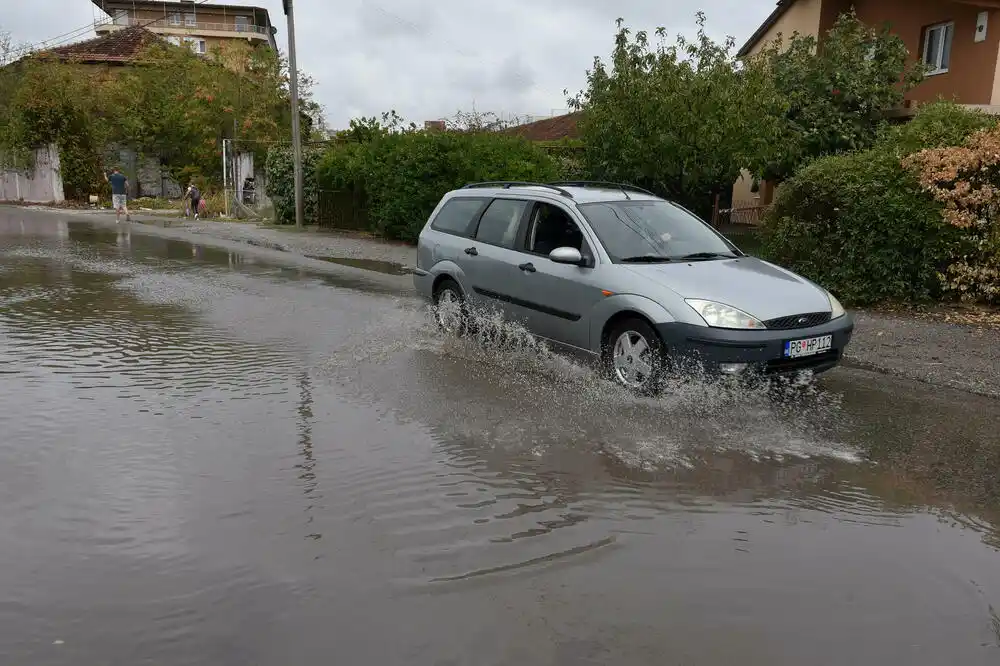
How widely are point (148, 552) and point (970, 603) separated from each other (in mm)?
3515

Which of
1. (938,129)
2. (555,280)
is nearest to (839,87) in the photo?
(938,129)

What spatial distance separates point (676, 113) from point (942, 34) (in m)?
12.4

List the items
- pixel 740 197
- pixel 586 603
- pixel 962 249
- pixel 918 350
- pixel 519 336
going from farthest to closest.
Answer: pixel 740 197
pixel 962 249
pixel 918 350
pixel 519 336
pixel 586 603

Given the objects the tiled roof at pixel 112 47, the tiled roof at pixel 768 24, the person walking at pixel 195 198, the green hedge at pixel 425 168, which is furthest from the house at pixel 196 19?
the green hedge at pixel 425 168

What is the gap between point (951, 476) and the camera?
16.6ft

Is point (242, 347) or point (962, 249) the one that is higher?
point (962, 249)

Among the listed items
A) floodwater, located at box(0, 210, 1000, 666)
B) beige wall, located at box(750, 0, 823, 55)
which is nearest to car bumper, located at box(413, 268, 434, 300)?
floodwater, located at box(0, 210, 1000, 666)

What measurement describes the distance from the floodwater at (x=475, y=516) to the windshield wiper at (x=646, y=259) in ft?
3.42

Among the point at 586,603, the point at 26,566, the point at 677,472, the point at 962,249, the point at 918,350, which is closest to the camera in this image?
the point at 586,603

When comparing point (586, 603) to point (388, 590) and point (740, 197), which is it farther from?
point (740, 197)

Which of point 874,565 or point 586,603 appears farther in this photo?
point 874,565

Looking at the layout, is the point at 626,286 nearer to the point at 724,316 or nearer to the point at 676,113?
the point at 724,316

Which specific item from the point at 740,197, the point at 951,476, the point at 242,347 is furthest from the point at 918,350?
the point at 740,197

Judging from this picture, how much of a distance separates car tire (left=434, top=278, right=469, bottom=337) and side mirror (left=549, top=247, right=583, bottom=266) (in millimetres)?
1736
